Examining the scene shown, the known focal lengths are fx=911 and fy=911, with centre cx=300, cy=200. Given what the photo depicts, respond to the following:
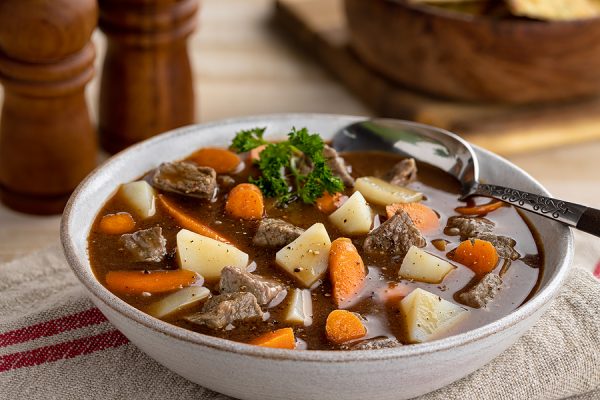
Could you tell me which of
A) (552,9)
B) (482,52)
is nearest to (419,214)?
(482,52)

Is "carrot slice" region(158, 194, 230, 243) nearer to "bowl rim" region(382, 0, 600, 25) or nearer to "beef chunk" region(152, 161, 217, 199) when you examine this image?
"beef chunk" region(152, 161, 217, 199)

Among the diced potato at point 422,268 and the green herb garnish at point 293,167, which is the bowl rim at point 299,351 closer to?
the diced potato at point 422,268

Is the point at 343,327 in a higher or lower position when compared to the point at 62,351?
higher

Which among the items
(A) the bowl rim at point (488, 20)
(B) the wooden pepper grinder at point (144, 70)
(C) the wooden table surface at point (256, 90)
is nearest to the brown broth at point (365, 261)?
(C) the wooden table surface at point (256, 90)

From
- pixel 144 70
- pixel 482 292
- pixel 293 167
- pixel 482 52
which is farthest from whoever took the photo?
pixel 482 52

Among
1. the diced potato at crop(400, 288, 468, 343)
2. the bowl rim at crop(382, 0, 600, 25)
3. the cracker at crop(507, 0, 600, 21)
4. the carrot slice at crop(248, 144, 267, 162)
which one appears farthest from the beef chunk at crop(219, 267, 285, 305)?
the cracker at crop(507, 0, 600, 21)

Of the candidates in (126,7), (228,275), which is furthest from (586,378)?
(126,7)

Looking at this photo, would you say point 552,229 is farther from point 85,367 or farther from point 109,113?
point 109,113

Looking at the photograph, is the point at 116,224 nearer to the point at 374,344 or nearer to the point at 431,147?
the point at 374,344
